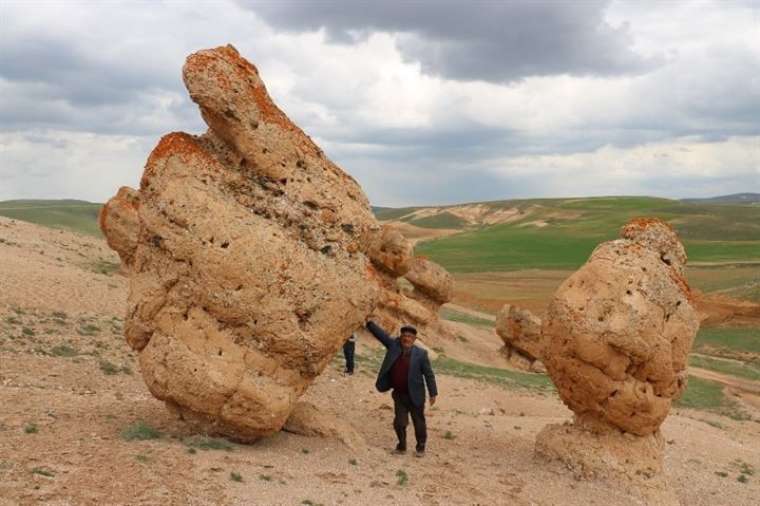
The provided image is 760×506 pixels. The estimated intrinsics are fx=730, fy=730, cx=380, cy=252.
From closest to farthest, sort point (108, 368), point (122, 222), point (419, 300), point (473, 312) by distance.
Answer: point (108, 368)
point (122, 222)
point (419, 300)
point (473, 312)

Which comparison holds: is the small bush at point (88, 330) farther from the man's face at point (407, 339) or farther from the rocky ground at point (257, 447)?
the man's face at point (407, 339)

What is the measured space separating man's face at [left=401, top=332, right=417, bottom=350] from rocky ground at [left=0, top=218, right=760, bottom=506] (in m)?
2.19

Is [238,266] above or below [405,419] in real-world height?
above

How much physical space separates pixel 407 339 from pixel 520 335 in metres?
24.9

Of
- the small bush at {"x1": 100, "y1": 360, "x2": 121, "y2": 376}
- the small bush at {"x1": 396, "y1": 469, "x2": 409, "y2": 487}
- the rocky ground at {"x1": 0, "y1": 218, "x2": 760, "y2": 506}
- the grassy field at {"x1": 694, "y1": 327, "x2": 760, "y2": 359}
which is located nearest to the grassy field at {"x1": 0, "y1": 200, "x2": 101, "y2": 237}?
the grassy field at {"x1": 694, "y1": 327, "x2": 760, "y2": 359}

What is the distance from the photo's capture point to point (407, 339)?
→ 1451 cm

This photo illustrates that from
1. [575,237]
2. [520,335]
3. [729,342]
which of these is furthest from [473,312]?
A: [575,237]

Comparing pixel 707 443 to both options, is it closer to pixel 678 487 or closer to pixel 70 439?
pixel 678 487

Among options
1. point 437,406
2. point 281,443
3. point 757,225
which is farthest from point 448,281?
point 757,225

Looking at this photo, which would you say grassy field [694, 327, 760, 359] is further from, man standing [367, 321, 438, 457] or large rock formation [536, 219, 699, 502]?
man standing [367, 321, 438, 457]

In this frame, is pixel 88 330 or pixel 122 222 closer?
pixel 88 330

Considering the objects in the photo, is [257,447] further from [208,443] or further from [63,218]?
[63,218]

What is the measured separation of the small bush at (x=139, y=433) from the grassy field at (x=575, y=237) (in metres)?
103

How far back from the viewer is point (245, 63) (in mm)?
13867
